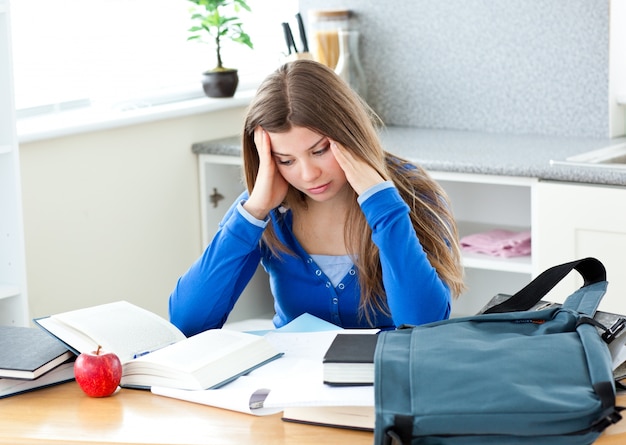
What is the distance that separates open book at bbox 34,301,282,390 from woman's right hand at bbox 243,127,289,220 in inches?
12.1

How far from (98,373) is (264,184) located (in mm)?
547

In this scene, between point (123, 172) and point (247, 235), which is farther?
point (123, 172)

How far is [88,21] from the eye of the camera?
3.00m

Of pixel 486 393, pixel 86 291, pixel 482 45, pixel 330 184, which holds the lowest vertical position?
pixel 86 291

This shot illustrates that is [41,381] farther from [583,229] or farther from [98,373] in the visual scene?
[583,229]

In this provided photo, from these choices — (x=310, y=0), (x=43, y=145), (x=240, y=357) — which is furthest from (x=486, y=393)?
(x=310, y=0)

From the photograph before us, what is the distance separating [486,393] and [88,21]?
7.14 ft

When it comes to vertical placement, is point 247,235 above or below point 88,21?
below

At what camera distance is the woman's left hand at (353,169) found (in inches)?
70.1

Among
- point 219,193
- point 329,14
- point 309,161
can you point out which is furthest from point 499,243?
point 309,161

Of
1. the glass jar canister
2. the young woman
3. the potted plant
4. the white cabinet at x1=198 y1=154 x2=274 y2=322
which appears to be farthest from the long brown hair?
the glass jar canister

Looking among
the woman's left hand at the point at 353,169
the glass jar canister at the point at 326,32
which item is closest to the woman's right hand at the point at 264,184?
the woman's left hand at the point at 353,169

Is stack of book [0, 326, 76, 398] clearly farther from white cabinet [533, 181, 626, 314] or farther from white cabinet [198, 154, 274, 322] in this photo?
white cabinet [198, 154, 274, 322]

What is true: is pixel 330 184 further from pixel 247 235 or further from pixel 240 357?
pixel 240 357
